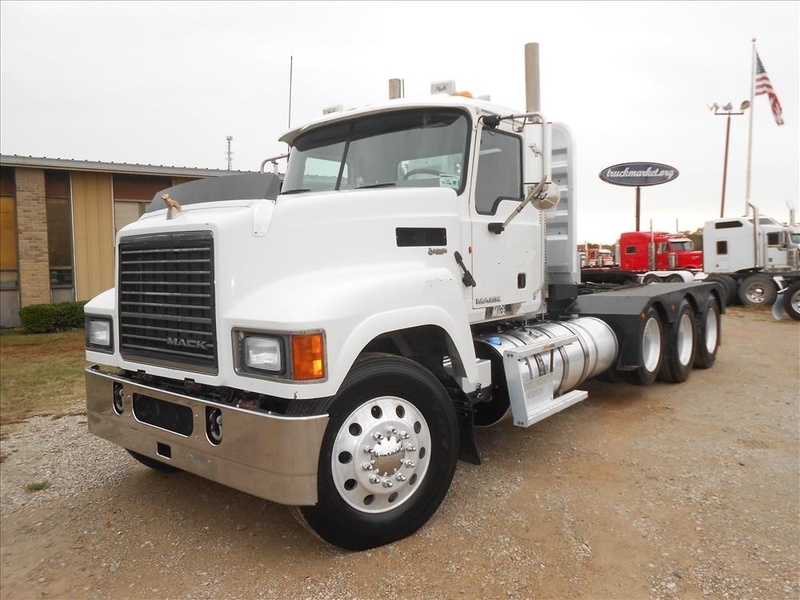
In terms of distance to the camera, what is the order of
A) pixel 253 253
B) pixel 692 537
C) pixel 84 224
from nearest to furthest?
pixel 253 253, pixel 692 537, pixel 84 224

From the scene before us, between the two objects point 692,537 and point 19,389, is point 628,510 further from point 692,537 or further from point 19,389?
point 19,389

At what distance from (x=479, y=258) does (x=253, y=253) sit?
1.80 m

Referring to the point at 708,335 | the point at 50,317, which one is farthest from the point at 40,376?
the point at 708,335

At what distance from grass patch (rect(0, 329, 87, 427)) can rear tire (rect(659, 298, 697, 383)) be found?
23.5 ft

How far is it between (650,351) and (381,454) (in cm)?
493

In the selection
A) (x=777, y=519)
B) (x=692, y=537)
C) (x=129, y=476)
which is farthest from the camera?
(x=129, y=476)

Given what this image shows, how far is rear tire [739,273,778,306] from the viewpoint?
61.0ft

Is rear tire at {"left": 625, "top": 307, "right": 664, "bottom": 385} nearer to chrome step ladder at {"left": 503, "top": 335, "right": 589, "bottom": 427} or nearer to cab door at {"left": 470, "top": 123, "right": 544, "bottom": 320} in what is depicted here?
chrome step ladder at {"left": 503, "top": 335, "right": 589, "bottom": 427}

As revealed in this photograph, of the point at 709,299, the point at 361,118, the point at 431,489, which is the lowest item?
the point at 431,489

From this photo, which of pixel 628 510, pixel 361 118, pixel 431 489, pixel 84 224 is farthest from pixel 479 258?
pixel 84 224

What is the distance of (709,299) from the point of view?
8703mm

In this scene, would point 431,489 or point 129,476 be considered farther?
point 129,476

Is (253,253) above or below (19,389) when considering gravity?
above

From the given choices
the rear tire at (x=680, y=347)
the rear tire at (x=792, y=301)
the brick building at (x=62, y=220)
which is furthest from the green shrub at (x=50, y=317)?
the rear tire at (x=792, y=301)
